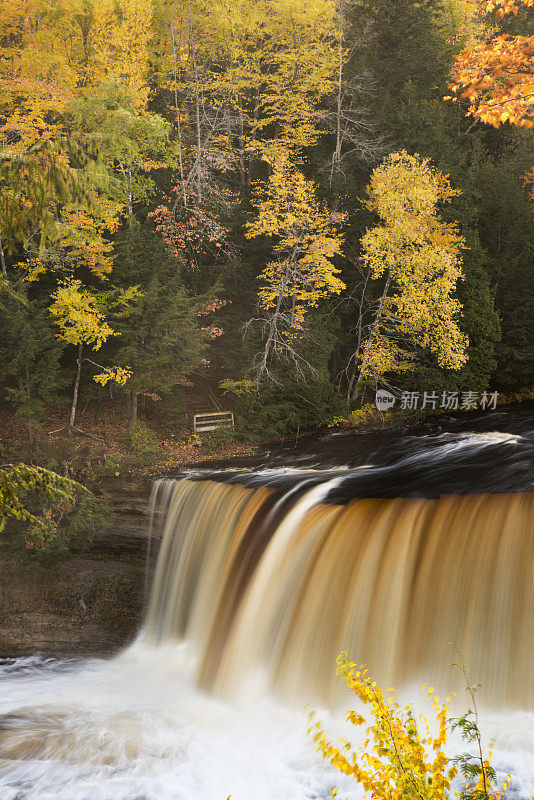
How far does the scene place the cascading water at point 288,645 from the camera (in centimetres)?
780

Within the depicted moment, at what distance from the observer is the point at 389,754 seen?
3545 mm

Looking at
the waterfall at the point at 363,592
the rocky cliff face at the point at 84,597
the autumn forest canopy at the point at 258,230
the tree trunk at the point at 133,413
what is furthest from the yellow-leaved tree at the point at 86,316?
the waterfall at the point at 363,592

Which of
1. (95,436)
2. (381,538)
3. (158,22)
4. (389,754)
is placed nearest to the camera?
(389,754)

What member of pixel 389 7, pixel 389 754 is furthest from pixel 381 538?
pixel 389 7

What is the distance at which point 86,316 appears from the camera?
15.5 metres

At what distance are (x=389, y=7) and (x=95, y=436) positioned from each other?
22.1 metres

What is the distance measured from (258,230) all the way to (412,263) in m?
4.62

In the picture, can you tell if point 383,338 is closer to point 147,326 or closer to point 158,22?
point 147,326

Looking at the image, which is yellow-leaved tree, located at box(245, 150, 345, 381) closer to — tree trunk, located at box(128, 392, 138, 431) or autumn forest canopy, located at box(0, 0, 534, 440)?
autumn forest canopy, located at box(0, 0, 534, 440)

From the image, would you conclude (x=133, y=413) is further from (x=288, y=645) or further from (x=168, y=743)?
(x=168, y=743)

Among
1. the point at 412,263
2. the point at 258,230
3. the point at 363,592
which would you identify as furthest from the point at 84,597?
the point at 412,263

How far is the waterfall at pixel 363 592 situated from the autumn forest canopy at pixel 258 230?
6835 millimetres

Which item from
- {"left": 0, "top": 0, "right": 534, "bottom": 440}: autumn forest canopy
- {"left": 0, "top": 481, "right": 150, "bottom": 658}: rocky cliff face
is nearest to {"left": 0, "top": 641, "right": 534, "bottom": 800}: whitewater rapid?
{"left": 0, "top": 481, "right": 150, "bottom": 658}: rocky cliff face

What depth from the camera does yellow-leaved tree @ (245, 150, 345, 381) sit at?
18.1m
